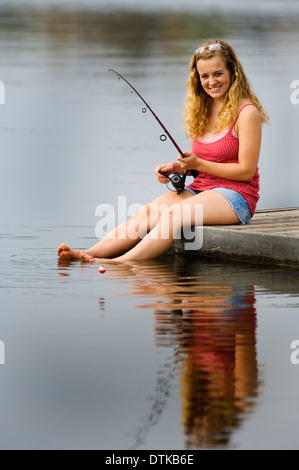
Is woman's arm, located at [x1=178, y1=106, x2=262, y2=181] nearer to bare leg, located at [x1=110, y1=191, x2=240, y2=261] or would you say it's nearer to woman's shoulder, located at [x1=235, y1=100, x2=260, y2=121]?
woman's shoulder, located at [x1=235, y1=100, x2=260, y2=121]

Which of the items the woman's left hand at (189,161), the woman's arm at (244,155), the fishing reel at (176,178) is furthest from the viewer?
the fishing reel at (176,178)

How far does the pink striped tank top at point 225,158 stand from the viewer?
24.4 ft

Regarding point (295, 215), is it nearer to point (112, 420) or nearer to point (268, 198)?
point (268, 198)

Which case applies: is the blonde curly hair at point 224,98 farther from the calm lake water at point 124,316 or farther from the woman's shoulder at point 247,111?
the calm lake water at point 124,316

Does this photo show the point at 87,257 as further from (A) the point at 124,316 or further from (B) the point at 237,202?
(A) the point at 124,316

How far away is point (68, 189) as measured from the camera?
10.8 m

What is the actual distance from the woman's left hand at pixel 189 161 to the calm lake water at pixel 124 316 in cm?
59

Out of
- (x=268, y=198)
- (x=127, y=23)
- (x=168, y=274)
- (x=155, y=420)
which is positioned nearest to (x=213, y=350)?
(x=155, y=420)

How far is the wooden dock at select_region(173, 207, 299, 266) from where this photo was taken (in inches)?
288

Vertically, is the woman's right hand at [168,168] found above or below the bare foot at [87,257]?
above

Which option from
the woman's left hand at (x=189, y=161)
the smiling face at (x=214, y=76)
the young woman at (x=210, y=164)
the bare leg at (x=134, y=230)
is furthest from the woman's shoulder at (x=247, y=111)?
the bare leg at (x=134, y=230)

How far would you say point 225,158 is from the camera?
7.46 m

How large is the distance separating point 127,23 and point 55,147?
66.2 ft

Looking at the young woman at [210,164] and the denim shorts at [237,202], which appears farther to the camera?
the denim shorts at [237,202]
